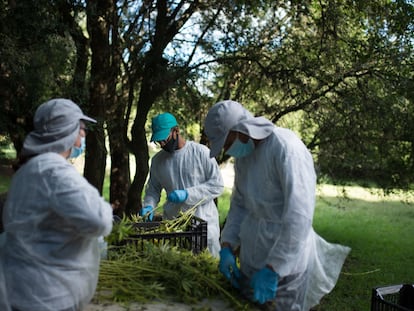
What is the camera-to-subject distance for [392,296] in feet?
12.0

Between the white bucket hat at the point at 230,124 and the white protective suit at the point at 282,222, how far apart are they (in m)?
0.02

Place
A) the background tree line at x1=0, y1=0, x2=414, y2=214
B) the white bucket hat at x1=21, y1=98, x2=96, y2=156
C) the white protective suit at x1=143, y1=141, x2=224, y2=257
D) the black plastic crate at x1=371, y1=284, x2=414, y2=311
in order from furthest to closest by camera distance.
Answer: the background tree line at x1=0, y1=0, x2=414, y2=214
the white protective suit at x1=143, y1=141, x2=224, y2=257
the black plastic crate at x1=371, y1=284, x2=414, y2=311
the white bucket hat at x1=21, y1=98, x2=96, y2=156

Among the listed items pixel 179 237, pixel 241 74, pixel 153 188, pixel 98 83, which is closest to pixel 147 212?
pixel 153 188

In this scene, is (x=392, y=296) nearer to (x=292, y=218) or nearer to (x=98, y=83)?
(x=292, y=218)

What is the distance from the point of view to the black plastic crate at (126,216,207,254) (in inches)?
132

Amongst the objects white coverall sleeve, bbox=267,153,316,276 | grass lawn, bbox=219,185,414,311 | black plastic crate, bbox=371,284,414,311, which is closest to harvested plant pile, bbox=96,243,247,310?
white coverall sleeve, bbox=267,153,316,276

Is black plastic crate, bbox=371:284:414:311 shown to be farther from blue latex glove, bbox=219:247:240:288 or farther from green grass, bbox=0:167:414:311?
green grass, bbox=0:167:414:311

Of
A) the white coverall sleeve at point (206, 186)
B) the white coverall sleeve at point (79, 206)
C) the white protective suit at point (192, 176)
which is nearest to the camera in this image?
the white coverall sleeve at point (79, 206)

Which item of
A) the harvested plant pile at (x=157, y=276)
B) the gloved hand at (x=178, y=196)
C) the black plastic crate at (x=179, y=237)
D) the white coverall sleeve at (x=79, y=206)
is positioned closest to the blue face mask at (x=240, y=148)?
the harvested plant pile at (x=157, y=276)

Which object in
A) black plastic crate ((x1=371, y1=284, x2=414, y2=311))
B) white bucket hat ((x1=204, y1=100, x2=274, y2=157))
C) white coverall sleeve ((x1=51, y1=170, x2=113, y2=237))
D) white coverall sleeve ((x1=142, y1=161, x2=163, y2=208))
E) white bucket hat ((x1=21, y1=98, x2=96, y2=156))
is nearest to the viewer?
white coverall sleeve ((x1=51, y1=170, x2=113, y2=237))

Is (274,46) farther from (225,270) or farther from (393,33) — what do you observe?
(225,270)

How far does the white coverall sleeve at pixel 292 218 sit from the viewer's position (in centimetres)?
237

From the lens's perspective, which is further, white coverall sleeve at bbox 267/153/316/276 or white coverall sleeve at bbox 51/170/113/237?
white coverall sleeve at bbox 267/153/316/276

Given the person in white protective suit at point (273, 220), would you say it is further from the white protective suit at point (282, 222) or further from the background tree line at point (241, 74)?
the background tree line at point (241, 74)
